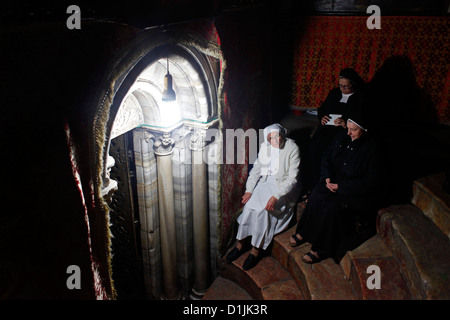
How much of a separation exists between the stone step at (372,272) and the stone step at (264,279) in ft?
2.72

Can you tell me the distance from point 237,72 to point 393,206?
8.95 feet

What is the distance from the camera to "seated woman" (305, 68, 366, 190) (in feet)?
15.6

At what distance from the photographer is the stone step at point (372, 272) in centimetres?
360

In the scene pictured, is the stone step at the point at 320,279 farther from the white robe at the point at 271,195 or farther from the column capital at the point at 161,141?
the column capital at the point at 161,141

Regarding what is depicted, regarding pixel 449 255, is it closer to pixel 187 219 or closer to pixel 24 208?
pixel 187 219

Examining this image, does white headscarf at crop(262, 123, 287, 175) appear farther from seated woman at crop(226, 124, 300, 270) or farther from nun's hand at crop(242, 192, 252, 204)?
nun's hand at crop(242, 192, 252, 204)

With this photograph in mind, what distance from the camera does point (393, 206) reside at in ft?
14.9

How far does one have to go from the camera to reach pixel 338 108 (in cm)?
509

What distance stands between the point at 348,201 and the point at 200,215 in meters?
2.13

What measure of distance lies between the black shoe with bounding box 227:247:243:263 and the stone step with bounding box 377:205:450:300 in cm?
199

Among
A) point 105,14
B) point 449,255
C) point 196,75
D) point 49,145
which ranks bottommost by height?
point 449,255

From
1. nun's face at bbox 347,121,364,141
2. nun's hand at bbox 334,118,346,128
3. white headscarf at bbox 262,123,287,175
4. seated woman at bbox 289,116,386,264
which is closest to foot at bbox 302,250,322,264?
seated woman at bbox 289,116,386,264

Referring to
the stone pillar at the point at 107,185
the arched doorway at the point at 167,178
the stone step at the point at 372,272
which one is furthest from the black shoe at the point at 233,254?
the stone pillar at the point at 107,185
